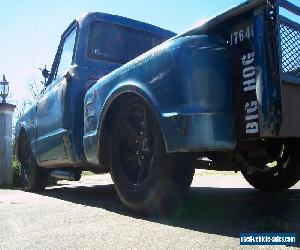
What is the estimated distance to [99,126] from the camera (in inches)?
149

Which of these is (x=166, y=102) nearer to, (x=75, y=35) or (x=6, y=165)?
(x=75, y=35)

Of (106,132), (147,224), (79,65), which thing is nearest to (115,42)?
(79,65)

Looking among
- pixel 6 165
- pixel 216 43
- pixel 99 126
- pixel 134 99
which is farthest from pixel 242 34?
pixel 6 165

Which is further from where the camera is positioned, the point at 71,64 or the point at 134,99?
the point at 71,64

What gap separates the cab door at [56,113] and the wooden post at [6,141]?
413cm

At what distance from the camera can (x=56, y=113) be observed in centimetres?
505

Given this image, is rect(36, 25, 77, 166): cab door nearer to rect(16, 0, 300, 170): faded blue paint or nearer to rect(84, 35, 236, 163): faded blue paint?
rect(16, 0, 300, 170): faded blue paint

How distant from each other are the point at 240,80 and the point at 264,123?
378 millimetres

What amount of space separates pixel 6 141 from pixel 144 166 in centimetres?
748

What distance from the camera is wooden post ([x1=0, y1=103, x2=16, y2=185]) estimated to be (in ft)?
31.8

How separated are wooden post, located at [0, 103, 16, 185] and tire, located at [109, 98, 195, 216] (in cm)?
681

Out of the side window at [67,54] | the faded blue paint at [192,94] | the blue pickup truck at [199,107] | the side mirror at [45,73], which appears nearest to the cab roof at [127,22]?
the side window at [67,54]

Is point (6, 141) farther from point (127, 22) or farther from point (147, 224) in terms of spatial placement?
point (147, 224)

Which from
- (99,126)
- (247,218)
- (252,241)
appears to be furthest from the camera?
(99,126)
